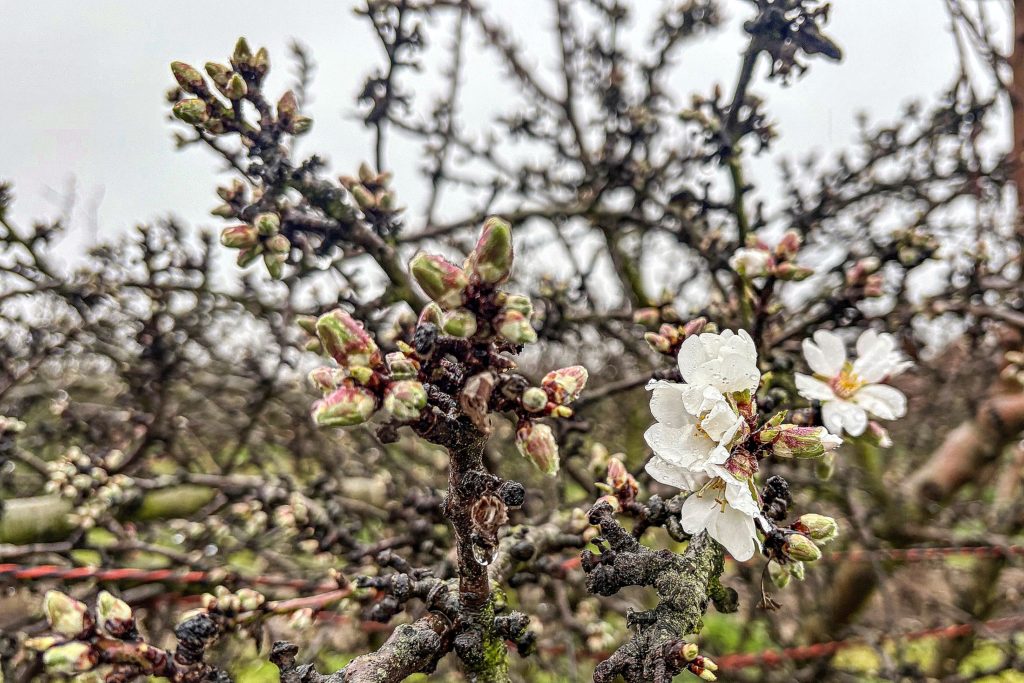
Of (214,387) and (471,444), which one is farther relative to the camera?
(214,387)

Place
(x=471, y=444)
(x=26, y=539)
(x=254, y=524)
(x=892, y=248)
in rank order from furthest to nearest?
(x=26, y=539) → (x=254, y=524) → (x=892, y=248) → (x=471, y=444)

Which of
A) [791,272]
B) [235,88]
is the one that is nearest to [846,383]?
[791,272]

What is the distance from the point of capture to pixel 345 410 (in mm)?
773

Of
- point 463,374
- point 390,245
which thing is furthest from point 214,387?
point 463,374

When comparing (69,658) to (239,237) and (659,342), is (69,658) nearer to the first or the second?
(239,237)

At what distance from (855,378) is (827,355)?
0.08 meters

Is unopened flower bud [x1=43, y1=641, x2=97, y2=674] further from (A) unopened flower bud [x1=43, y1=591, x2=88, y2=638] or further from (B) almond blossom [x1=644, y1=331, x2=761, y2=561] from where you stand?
(B) almond blossom [x1=644, y1=331, x2=761, y2=561]

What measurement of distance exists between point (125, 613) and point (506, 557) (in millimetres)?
665

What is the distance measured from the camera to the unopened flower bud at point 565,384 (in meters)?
0.89

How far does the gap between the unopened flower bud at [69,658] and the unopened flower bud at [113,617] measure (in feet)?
0.14

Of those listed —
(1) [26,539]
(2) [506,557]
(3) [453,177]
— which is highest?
(3) [453,177]

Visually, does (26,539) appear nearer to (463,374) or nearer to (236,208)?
(236,208)

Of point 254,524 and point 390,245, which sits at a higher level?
point 390,245

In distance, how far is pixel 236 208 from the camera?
1338 mm
